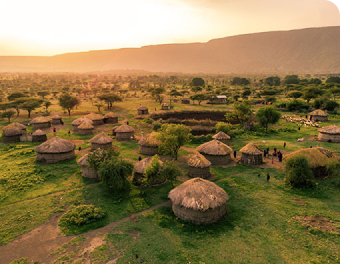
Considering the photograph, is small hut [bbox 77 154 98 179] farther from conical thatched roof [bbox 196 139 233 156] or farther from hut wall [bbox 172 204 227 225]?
conical thatched roof [bbox 196 139 233 156]

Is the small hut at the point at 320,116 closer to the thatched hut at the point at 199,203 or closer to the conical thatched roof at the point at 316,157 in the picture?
the conical thatched roof at the point at 316,157

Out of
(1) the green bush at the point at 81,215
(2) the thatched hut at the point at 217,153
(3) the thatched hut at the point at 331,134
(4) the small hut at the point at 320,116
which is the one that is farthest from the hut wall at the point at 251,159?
(4) the small hut at the point at 320,116

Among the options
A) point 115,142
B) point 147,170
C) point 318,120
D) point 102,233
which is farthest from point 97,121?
point 318,120

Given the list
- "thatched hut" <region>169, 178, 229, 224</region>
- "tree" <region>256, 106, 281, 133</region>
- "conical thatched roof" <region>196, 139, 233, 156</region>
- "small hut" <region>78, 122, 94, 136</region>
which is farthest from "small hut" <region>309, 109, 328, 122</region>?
"small hut" <region>78, 122, 94, 136</region>

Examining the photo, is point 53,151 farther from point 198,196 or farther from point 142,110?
point 142,110

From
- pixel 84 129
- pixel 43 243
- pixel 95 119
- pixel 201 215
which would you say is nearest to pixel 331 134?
pixel 201 215

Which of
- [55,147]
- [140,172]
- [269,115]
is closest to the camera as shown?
[140,172]

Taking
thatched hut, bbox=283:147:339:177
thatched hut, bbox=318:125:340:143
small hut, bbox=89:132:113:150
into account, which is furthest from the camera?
thatched hut, bbox=318:125:340:143
